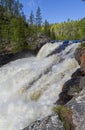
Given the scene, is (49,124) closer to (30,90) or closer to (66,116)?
(66,116)

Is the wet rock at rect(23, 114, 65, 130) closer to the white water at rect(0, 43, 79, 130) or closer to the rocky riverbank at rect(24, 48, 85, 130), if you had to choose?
the rocky riverbank at rect(24, 48, 85, 130)

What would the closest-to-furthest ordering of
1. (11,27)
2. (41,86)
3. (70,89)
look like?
(70,89) → (41,86) → (11,27)

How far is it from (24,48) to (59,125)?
215ft

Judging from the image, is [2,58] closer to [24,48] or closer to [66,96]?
[24,48]

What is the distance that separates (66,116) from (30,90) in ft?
53.2

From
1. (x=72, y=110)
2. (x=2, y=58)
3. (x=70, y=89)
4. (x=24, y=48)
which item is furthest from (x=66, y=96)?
(x=24, y=48)

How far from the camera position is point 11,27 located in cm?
9925

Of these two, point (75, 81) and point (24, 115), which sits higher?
point (75, 81)

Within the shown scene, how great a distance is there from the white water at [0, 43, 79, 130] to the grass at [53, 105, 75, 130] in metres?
7.02

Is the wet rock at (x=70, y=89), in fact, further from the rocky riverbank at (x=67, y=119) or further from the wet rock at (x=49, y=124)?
the wet rock at (x=49, y=124)

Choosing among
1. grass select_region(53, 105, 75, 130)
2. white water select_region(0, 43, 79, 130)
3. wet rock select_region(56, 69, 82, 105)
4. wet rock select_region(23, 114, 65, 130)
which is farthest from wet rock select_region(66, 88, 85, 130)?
wet rock select_region(56, 69, 82, 105)

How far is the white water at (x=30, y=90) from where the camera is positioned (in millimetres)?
29669

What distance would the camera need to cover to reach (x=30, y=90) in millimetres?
37062

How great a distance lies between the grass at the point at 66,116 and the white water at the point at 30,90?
702 cm
